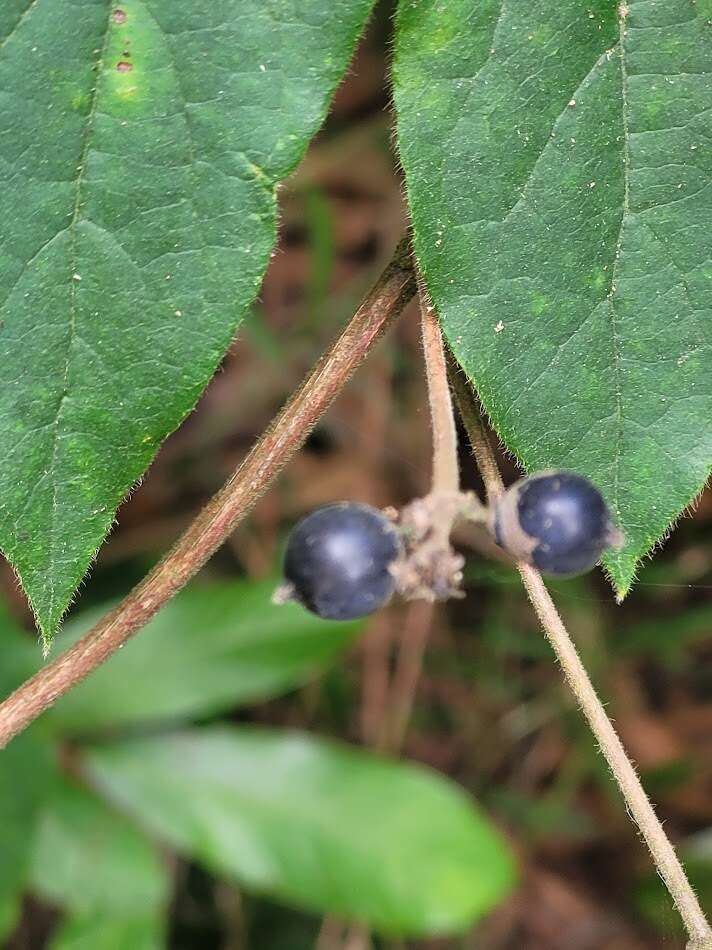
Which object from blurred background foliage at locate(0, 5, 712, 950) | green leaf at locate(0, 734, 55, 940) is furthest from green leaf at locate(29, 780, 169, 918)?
green leaf at locate(0, 734, 55, 940)

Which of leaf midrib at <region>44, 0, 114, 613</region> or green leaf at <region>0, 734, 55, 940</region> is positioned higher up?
leaf midrib at <region>44, 0, 114, 613</region>

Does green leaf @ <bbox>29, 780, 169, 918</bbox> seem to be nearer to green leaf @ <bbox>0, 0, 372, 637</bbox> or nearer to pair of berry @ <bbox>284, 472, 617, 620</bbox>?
green leaf @ <bbox>0, 0, 372, 637</bbox>

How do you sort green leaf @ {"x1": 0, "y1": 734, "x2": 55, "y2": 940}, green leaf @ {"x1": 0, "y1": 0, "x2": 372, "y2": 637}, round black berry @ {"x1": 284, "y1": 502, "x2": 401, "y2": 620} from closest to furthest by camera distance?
round black berry @ {"x1": 284, "y1": 502, "x2": 401, "y2": 620}
green leaf @ {"x1": 0, "y1": 0, "x2": 372, "y2": 637}
green leaf @ {"x1": 0, "y1": 734, "x2": 55, "y2": 940}

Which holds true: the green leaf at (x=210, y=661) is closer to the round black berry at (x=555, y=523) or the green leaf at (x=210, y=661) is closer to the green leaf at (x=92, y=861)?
the green leaf at (x=92, y=861)

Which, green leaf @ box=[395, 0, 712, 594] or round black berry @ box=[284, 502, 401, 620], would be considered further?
green leaf @ box=[395, 0, 712, 594]

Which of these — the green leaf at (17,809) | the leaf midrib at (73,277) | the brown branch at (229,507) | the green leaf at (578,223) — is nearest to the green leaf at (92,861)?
the green leaf at (17,809)

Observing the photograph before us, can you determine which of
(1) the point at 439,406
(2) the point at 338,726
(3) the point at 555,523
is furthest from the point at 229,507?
(2) the point at 338,726

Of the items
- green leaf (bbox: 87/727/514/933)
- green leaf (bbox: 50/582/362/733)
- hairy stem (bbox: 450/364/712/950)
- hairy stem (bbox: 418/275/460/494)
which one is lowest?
green leaf (bbox: 87/727/514/933)
